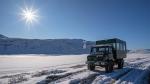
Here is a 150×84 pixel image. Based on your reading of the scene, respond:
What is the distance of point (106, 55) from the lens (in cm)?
1870

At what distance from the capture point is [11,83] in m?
12.3

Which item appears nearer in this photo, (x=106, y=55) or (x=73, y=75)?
(x=73, y=75)

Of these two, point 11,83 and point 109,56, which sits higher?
point 109,56

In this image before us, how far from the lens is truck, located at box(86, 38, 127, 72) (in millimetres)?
18531

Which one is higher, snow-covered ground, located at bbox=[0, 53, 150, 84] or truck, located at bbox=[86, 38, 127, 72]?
truck, located at bbox=[86, 38, 127, 72]

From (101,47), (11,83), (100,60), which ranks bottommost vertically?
(11,83)

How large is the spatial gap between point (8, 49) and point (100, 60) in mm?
188965

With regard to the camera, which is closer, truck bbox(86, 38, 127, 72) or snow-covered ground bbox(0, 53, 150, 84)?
snow-covered ground bbox(0, 53, 150, 84)

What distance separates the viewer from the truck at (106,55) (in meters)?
18.5

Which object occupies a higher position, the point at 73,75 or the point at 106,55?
the point at 106,55

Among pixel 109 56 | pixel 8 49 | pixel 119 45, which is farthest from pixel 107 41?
pixel 8 49

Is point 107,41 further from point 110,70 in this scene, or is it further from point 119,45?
point 110,70

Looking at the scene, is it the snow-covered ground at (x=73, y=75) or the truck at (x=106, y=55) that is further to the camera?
the truck at (x=106, y=55)

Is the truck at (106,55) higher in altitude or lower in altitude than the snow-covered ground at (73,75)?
higher
